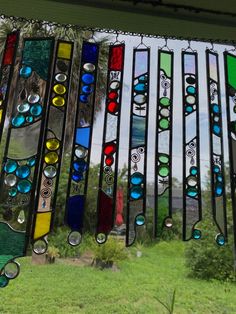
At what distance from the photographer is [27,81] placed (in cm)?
113

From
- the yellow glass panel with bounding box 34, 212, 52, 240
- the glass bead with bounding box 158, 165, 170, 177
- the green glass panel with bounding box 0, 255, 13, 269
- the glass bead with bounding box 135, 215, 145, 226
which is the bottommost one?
the green glass panel with bounding box 0, 255, 13, 269

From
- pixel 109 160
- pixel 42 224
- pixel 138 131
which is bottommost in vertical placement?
pixel 42 224

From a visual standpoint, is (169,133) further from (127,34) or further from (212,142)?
(127,34)

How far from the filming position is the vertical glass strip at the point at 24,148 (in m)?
0.94

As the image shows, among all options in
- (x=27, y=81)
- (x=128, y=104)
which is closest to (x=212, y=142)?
(x=128, y=104)

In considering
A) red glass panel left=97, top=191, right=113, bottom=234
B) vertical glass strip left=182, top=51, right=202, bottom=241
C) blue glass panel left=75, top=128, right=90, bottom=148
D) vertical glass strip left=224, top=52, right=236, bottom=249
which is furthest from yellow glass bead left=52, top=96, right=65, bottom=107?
vertical glass strip left=224, top=52, right=236, bottom=249

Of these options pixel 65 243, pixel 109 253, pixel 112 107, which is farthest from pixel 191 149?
pixel 109 253

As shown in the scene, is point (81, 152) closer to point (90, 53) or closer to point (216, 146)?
point (90, 53)

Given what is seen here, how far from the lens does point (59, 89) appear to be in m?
1.11

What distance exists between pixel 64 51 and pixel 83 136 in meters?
0.31

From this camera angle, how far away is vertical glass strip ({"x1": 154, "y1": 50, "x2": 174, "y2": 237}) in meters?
1.06

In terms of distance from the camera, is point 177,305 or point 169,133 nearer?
point 169,133

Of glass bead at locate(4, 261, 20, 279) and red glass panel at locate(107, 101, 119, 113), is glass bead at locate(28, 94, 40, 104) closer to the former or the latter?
red glass panel at locate(107, 101, 119, 113)

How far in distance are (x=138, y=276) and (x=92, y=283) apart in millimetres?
271
